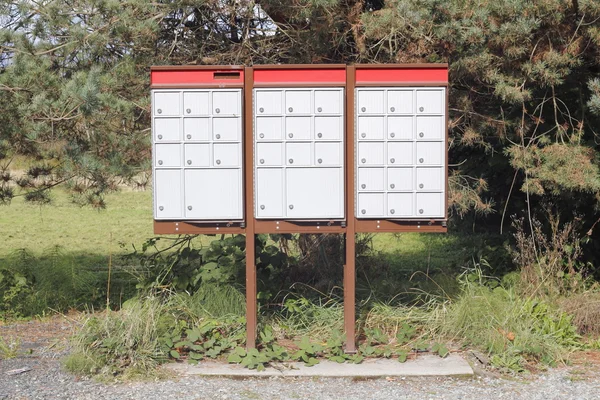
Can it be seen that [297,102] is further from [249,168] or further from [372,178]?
[372,178]

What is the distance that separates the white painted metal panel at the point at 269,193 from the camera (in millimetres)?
5738

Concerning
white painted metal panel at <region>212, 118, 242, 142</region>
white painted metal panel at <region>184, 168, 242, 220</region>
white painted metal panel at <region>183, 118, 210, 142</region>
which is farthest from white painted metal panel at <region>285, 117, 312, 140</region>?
white painted metal panel at <region>183, 118, 210, 142</region>

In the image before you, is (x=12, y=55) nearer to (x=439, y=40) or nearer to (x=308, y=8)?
(x=308, y=8)

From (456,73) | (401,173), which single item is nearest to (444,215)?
(401,173)

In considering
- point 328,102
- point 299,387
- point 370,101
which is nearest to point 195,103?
point 328,102

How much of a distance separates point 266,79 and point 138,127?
1936 millimetres

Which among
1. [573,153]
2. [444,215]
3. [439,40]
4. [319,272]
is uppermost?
[439,40]

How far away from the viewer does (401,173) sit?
573 cm

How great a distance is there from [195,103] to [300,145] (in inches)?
33.9

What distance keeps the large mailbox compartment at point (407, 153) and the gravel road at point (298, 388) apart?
129 centimetres

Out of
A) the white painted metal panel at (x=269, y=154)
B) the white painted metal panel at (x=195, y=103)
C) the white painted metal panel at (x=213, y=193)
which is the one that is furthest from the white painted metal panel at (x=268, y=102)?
the white painted metal panel at (x=213, y=193)

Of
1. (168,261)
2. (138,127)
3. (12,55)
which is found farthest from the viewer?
(168,261)

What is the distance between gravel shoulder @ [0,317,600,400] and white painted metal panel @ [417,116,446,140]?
1.80 m

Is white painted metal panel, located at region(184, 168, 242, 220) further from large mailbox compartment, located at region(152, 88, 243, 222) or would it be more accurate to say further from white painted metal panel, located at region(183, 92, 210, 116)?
white painted metal panel, located at region(183, 92, 210, 116)
